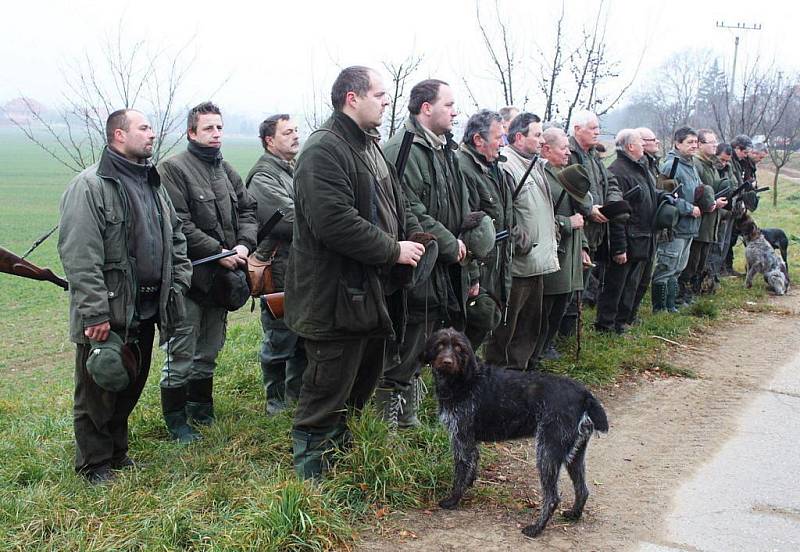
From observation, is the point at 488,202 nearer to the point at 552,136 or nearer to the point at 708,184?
the point at 552,136

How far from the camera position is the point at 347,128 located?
4539mm

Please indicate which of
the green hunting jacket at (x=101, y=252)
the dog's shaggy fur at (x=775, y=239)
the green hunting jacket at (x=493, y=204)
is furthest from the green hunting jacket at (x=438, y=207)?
Result: the dog's shaggy fur at (x=775, y=239)

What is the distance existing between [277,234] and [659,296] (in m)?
6.19

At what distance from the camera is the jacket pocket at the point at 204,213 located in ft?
18.5

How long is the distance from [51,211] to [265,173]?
3277 centimetres

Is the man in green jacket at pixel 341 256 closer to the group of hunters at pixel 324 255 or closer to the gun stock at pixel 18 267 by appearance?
the group of hunters at pixel 324 255

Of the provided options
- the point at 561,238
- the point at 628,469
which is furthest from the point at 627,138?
the point at 628,469

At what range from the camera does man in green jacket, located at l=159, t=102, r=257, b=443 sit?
556cm

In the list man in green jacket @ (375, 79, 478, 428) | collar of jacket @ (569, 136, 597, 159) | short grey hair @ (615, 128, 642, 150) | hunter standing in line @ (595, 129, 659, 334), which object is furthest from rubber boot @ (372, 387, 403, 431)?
short grey hair @ (615, 128, 642, 150)

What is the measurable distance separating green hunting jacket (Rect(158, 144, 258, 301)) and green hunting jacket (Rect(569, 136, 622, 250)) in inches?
155

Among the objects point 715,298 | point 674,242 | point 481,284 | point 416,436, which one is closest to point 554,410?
point 416,436

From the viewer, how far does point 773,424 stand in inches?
262

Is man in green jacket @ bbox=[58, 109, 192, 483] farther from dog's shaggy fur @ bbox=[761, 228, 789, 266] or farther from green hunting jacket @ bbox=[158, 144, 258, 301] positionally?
dog's shaggy fur @ bbox=[761, 228, 789, 266]

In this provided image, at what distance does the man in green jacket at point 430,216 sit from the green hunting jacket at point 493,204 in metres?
0.43
